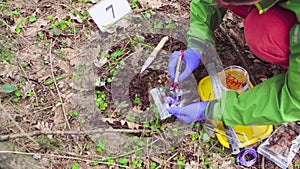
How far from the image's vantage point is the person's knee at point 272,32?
58.6 inches

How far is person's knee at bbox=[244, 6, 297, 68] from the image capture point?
1.49 meters

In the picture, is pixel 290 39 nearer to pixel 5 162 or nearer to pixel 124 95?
pixel 124 95

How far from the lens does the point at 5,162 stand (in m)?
1.45

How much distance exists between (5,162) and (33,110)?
414mm

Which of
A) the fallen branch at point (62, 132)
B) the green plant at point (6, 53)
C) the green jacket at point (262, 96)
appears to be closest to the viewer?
the green jacket at point (262, 96)

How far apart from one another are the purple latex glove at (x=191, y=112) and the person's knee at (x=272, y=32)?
1.21ft

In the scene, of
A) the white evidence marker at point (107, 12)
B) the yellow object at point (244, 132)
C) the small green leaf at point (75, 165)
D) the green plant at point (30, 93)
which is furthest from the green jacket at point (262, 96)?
the green plant at point (30, 93)

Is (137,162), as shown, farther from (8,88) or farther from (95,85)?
(8,88)

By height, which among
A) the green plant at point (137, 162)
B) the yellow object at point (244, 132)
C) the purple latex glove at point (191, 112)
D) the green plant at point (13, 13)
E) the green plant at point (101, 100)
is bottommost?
the yellow object at point (244, 132)

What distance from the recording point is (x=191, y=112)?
173 cm

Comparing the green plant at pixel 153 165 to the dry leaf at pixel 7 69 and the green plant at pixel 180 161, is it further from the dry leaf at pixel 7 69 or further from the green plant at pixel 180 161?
the dry leaf at pixel 7 69

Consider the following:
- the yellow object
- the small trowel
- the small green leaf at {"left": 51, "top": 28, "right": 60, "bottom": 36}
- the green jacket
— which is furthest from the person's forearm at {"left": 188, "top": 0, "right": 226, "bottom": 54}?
the small green leaf at {"left": 51, "top": 28, "right": 60, "bottom": 36}

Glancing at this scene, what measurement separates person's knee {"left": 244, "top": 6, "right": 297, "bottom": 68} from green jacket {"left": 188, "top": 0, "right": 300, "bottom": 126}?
0.06 m

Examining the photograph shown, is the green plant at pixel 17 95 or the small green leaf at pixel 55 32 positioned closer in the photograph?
the green plant at pixel 17 95
